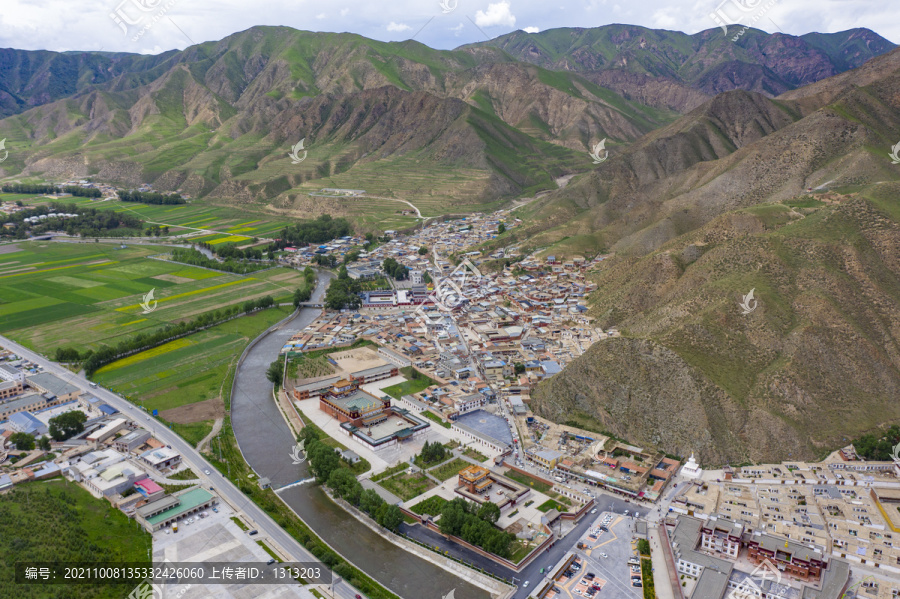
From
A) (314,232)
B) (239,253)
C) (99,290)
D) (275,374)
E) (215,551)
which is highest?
(314,232)

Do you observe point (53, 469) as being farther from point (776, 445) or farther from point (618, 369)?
point (776, 445)

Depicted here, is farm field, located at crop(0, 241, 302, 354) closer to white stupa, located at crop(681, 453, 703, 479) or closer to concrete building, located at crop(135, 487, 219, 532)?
concrete building, located at crop(135, 487, 219, 532)

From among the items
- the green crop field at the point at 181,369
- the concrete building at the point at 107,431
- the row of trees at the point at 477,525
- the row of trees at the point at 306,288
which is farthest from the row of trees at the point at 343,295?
the row of trees at the point at 477,525

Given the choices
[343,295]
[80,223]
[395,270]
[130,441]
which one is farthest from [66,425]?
[80,223]

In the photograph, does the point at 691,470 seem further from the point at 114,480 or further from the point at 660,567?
the point at 114,480

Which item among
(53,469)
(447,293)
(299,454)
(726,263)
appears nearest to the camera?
(53,469)

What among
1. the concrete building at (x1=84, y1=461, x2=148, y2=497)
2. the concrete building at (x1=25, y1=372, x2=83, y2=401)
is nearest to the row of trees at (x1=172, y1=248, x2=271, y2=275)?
the concrete building at (x1=25, y1=372, x2=83, y2=401)

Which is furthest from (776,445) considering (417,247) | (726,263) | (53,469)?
(417,247)
